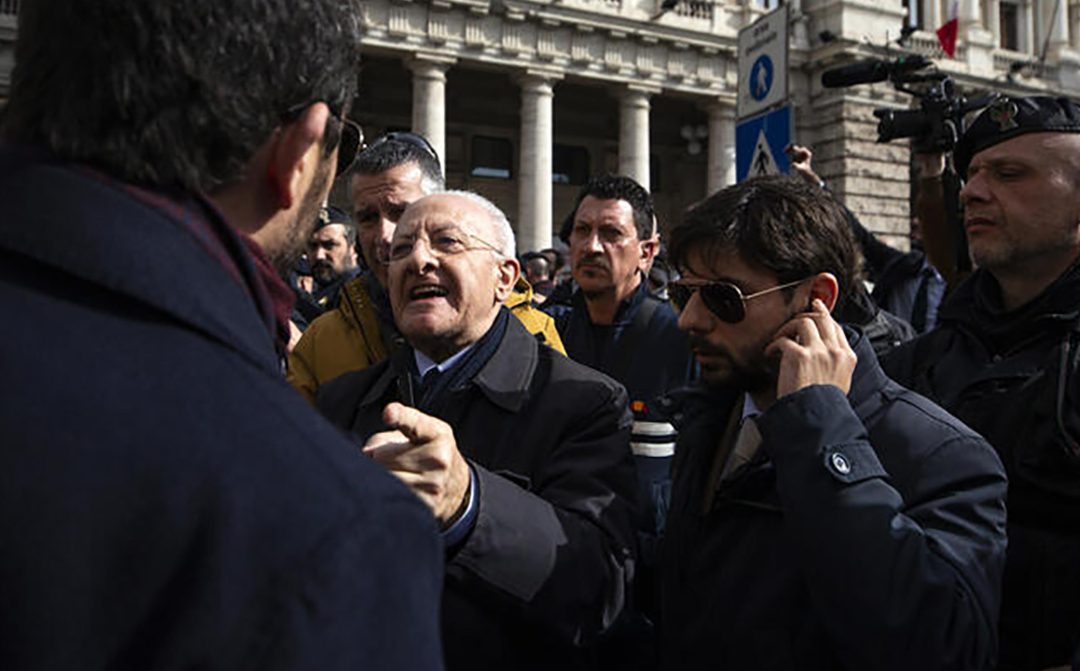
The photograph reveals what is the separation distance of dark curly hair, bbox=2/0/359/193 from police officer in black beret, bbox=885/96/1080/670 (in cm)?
202

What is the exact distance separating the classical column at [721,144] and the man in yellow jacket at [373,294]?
22221mm

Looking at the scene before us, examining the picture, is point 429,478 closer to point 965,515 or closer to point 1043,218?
point 965,515

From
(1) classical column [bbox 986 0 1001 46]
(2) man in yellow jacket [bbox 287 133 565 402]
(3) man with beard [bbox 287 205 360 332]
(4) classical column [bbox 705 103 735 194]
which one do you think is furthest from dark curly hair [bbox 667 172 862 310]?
(1) classical column [bbox 986 0 1001 46]

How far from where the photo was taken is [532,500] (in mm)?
1987

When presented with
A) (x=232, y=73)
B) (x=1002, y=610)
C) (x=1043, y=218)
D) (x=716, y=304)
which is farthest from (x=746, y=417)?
(x=232, y=73)

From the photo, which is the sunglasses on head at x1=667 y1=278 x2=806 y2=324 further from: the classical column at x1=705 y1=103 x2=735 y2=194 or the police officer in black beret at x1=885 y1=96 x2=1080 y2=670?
the classical column at x1=705 y1=103 x2=735 y2=194

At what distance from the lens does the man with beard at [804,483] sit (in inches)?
70.9

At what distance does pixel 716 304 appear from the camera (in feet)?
7.37

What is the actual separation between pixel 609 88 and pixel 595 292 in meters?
20.5

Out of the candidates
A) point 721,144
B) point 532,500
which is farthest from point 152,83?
point 721,144

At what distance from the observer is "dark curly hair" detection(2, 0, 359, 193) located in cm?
100

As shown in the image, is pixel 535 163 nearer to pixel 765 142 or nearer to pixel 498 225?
pixel 765 142

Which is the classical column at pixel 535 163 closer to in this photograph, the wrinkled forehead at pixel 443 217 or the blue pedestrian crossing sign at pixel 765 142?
the blue pedestrian crossing sign at pixel 765 142

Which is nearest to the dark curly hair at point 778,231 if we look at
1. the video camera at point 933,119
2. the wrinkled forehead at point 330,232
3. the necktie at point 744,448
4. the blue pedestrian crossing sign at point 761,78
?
the necktie at point 744,448
